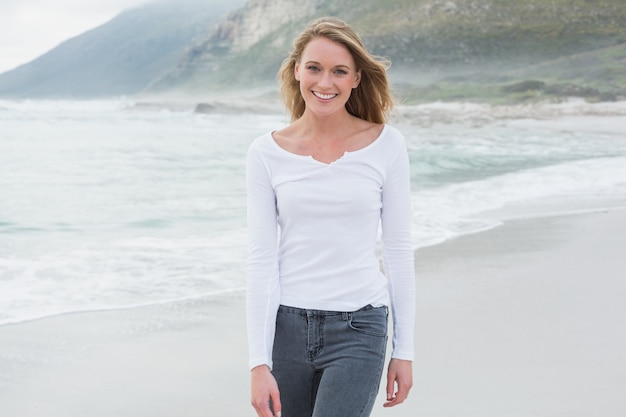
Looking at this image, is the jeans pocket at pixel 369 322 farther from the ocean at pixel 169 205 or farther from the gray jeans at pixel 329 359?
the ocean at pixel 169 205

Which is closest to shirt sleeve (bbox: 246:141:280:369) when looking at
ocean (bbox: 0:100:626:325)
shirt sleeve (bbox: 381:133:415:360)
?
A: shirt sleeve (bbox: 381:133:415:360)

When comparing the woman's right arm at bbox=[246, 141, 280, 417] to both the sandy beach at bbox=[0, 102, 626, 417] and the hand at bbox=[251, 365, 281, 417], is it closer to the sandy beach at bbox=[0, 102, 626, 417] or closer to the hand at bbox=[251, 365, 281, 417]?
the hand at bbox=[251, 365, 281, 417]

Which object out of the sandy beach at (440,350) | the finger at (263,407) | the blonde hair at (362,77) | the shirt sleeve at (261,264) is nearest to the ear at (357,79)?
the blonde hair at (362,77)

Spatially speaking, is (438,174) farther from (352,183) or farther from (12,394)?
(352,183)

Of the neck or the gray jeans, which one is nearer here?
the gray jeans

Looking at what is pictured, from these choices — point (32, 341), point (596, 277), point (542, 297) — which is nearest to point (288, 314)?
point (32, 341)

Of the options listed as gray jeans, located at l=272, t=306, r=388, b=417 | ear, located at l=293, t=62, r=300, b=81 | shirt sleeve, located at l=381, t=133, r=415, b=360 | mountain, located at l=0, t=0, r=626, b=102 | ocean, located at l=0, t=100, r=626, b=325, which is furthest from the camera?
mountain, located at l=0, t=0, r=626, b=102

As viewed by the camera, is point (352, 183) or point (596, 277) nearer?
point (352, 183)

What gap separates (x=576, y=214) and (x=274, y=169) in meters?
6.77

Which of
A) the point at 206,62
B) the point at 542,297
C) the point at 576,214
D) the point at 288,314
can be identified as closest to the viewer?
the point at 288,314

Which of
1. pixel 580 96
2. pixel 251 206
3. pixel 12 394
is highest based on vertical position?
pixel 580 96

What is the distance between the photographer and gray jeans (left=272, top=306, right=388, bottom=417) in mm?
1771

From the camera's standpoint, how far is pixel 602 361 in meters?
3.58

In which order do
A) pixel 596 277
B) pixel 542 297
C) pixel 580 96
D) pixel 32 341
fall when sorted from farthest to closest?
pixel 580 96 → pixel 596 277 → pixel 542 297 → pixel 32 341
